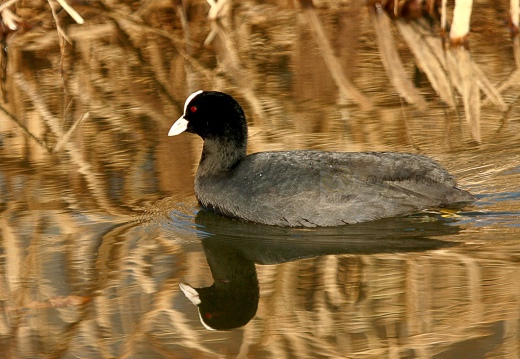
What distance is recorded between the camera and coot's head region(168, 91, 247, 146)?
641cm

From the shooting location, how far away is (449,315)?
4531mm

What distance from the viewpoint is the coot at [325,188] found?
5922 millimetres

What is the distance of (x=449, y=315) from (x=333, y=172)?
168cm

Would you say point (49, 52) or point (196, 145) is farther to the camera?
point (49, 52)

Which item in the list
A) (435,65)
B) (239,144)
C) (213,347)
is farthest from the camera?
(435,65)

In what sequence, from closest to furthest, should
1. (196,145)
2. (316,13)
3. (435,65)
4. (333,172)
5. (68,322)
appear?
(68,322), (333,172), (196,145), (435,65), (316,13)

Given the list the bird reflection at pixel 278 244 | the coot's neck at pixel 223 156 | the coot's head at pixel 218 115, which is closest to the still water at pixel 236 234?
the bird reflection at pixel 278 244

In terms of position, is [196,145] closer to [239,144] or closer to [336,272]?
[239,144]

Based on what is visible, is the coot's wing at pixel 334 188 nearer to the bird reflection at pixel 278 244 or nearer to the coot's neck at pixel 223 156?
the bird reflection at pixel 278 244

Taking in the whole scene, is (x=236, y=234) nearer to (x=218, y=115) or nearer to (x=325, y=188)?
(x=325, y=188)

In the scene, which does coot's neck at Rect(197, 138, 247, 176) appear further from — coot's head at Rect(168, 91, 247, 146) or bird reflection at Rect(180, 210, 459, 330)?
bird reflection at Rect(180, 210, 459, 330)

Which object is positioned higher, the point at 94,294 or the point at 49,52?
the point at 94,294

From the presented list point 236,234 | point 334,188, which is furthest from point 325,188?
point 236,234

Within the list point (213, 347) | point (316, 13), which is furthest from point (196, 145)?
point (316, 13)
